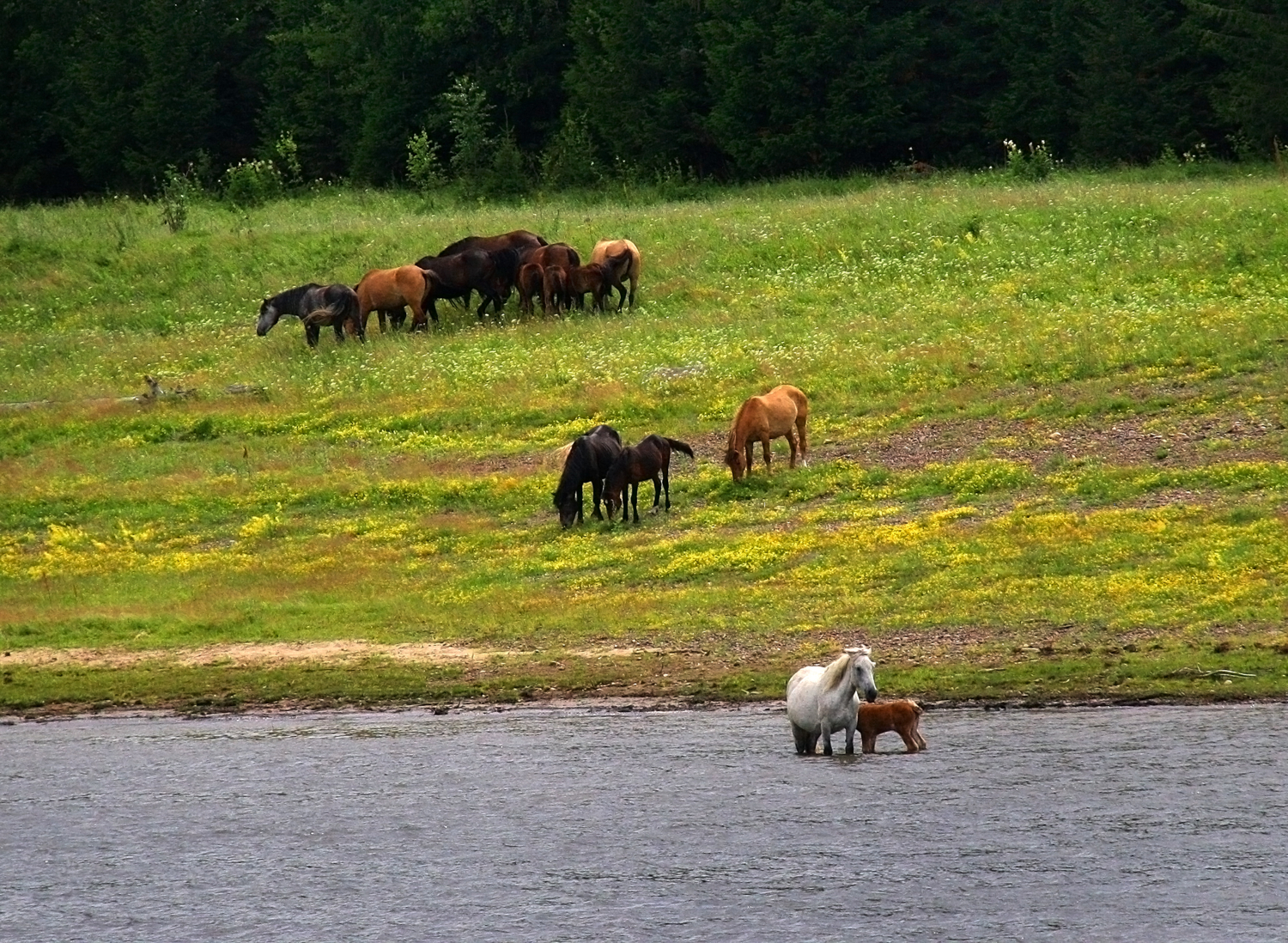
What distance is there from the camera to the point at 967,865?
37.6 ft

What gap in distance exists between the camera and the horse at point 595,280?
31.9 meters

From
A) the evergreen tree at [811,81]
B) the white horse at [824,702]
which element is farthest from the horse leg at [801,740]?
the evergreen tree at [811,81]

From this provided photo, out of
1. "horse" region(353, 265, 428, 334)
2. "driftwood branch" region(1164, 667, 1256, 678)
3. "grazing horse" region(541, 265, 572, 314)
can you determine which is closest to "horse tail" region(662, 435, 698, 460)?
"driftwood branch" region(1164, 667, 1256, 678)

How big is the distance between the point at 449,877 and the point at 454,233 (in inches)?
1059

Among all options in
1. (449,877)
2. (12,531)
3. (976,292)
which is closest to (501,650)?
(449,877)

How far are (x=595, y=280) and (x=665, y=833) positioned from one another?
20369 millimetres

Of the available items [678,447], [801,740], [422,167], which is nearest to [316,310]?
[678,447]

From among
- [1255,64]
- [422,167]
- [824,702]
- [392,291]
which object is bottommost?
[824,702]

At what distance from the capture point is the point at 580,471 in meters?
21.2

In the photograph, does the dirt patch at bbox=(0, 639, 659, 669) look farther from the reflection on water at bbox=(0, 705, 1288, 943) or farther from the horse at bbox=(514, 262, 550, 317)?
the horse at bbox=(514, 262, 550, 317)

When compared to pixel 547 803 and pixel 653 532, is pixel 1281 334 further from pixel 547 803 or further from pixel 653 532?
pixel 547 803

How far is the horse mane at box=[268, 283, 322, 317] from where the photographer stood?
32.5 metres

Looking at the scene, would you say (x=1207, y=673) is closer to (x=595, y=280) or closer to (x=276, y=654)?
(x=276, y=654)

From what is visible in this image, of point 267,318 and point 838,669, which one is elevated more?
point 267,318
